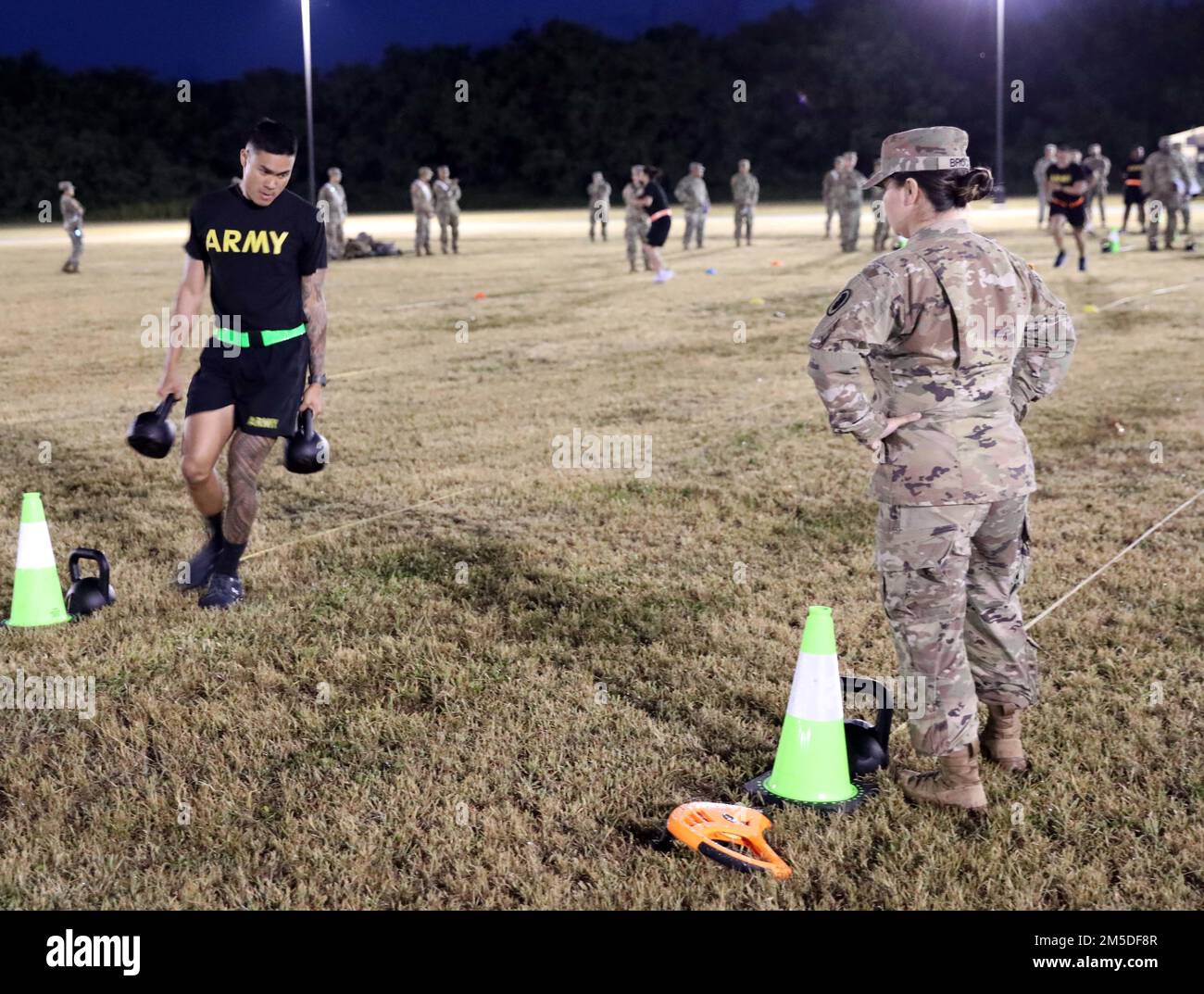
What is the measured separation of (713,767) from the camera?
403 centimetres

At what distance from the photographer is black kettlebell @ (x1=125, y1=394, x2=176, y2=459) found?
5.68m

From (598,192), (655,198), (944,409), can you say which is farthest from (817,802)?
(598,192)

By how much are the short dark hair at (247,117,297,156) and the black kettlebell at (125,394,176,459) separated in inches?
47.6

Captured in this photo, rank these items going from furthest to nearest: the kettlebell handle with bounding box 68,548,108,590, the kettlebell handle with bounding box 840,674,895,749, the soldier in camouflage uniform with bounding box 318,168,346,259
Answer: the soldier in camouflage uniform with bounding box 318,168,346,259, the kettlebell handle with bounding box 68,548,108,590, the kettlebell handle with bounding box 840,674,895,749

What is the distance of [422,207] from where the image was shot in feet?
98.1

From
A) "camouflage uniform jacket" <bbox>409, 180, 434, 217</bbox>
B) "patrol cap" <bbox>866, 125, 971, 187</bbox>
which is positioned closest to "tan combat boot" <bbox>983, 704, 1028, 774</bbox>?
"patrol cap" <bbox>866, 125, 971, 187</bbox>

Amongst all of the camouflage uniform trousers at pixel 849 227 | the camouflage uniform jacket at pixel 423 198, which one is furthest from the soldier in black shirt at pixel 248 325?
the camouflage uniform jacket at pixel 423 198

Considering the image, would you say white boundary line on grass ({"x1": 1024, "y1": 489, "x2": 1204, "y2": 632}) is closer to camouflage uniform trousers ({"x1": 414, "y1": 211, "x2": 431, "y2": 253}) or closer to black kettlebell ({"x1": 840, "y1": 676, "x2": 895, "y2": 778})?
black kettlebell ({"x1": 840, "y1": 676, "x2": 895, "y2": 778})

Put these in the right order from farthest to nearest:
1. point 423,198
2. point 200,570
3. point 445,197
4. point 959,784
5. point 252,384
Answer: point 445,197
point 423,198
point 200,570
point 252,384
point 959,784

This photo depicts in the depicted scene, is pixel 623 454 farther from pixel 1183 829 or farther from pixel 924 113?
pixel 924 113

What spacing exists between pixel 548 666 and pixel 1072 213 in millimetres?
18179

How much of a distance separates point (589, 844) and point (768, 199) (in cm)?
6589

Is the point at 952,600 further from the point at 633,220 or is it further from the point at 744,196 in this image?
the point at 744,196
